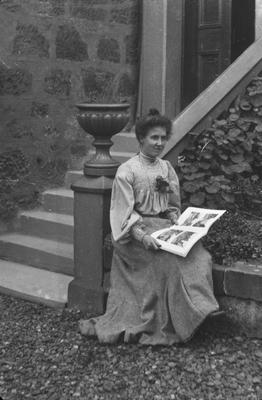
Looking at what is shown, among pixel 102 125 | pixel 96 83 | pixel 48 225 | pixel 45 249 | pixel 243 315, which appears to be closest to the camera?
pixel 243 315

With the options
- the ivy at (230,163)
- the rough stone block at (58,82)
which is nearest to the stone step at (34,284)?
the ivy at (230,163)

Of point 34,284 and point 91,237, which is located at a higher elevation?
point 91,237

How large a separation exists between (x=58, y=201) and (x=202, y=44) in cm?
284

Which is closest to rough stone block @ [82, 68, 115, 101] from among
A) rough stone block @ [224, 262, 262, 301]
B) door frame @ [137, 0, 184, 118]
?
door frame @ [137, 0, 184, 118]

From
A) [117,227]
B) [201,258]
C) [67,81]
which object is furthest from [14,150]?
[201,258]

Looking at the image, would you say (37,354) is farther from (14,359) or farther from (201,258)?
(201,258)

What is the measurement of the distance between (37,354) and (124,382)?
68 centimetres

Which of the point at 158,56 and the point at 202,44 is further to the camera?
the point at 202,44

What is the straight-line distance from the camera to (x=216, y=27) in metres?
7.02

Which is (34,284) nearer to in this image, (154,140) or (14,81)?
(154,140)

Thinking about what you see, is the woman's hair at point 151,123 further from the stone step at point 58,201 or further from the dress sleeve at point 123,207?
the stone step at point 58,201

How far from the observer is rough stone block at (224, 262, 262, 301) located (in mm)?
3551

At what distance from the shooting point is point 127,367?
11.1 ft

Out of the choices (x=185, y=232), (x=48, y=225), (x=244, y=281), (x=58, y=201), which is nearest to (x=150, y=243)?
(x=185, y=232)
